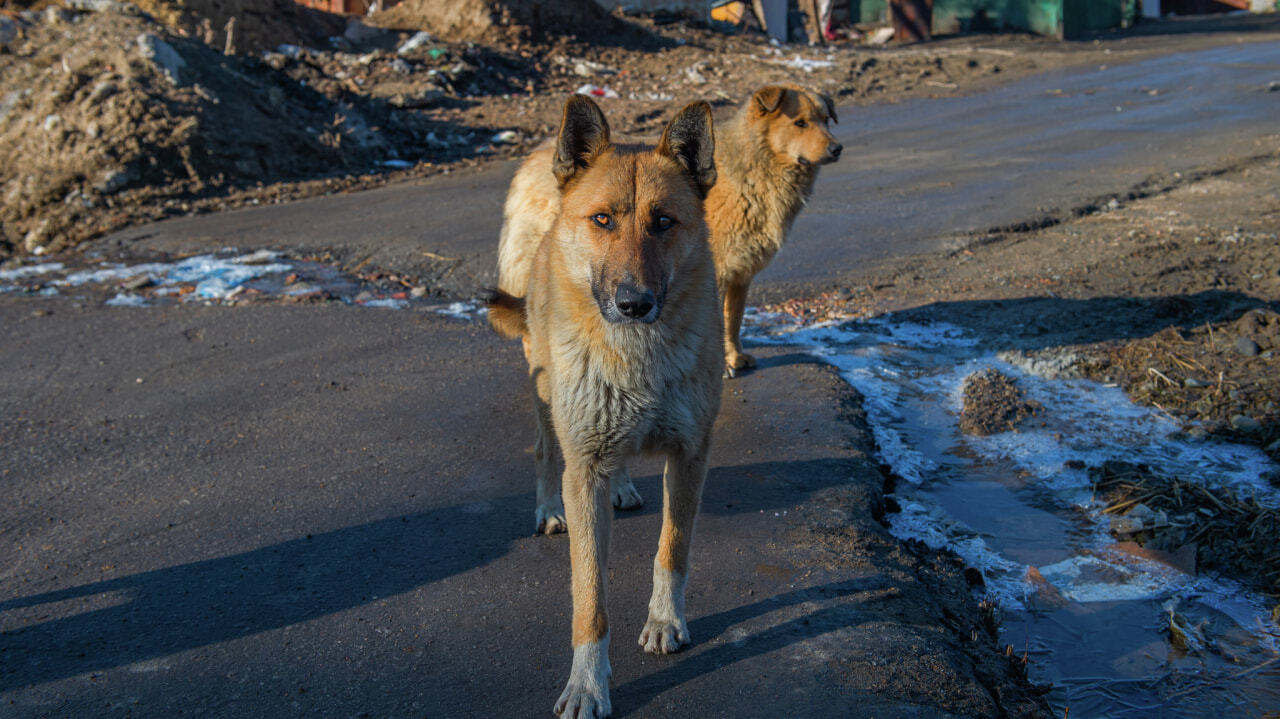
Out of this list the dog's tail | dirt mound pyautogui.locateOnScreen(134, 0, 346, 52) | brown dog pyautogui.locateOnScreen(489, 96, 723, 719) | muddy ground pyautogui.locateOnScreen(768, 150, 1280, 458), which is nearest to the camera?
brown dog pyautogui.locateOnScreen(489, 96, 723, 719)

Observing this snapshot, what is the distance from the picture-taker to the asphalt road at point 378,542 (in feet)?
10.5

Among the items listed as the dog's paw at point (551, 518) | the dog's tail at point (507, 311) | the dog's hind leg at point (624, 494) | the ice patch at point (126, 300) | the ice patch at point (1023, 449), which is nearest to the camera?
the ice patch at point (1023, 449)

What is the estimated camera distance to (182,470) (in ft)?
16.1

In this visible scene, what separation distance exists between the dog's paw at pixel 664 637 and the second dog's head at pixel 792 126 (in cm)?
403

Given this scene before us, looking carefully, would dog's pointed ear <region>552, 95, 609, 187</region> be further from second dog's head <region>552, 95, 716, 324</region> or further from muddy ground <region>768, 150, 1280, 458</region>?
muddy ground <region>768, 150, 1280, 458</region>

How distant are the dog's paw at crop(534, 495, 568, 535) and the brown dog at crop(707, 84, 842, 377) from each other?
7.03 feet

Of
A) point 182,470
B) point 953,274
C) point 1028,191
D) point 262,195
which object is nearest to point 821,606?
point 182,470

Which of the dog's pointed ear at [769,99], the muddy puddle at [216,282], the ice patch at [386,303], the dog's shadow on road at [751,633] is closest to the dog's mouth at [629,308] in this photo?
the dog's shadow on road at [751,633]

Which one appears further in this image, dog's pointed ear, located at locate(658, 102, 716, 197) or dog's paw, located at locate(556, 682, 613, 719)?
dog's pointed ear, located at locate(658, 102, 716, 197)

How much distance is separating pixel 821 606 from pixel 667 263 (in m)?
1.46

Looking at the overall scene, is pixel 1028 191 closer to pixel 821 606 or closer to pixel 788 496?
pixel 788 496

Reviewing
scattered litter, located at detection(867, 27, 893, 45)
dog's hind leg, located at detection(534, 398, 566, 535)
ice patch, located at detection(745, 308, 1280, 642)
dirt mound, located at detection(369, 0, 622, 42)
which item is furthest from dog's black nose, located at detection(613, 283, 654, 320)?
scattered litter, located at detection(867, 27, 893, 45)

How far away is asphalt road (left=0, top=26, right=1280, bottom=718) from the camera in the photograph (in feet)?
10.5

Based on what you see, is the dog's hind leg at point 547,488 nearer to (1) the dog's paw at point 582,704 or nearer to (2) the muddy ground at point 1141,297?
(1) the dog's paw at point 582,704
